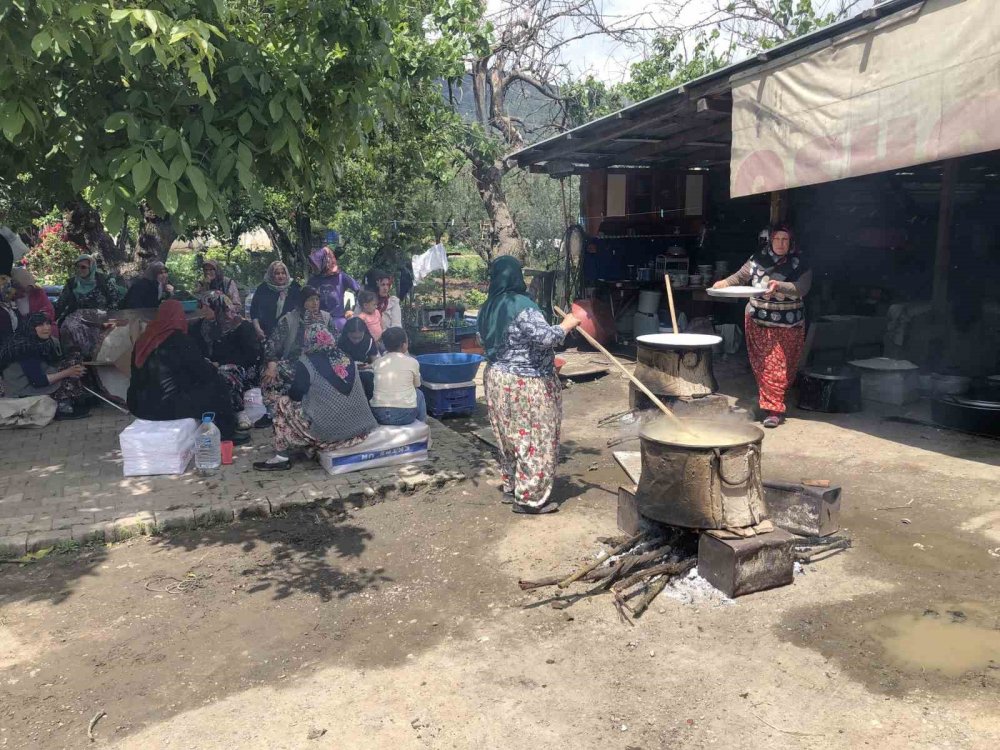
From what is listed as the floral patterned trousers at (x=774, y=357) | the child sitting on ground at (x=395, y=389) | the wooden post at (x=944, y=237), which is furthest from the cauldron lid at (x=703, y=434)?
the wooden post at (x=944, y=237)

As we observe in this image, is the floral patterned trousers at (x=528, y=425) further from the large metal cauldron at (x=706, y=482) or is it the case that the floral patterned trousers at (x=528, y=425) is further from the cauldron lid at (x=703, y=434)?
the large metal cauldron at (x=706, y=482)

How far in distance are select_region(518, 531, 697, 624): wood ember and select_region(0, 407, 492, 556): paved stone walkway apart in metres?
2.10

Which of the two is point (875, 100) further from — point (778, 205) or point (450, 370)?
point (450, 370)

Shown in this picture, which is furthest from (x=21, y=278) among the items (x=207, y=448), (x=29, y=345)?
(x=207, y=448)

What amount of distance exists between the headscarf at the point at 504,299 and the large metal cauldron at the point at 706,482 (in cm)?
144

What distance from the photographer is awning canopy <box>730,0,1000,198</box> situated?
5.11m

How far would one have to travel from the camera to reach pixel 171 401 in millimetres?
6301

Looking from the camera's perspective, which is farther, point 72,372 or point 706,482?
point 72,372

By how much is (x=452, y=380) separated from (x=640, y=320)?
5.10m

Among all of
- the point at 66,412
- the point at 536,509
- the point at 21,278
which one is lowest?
the point at 536,509

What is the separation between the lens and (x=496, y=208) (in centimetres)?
1412

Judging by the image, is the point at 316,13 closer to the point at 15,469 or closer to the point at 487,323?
the point at 487,323

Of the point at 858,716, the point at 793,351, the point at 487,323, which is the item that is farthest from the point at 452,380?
the point at 858,716

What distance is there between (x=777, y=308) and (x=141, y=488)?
6.00 m
